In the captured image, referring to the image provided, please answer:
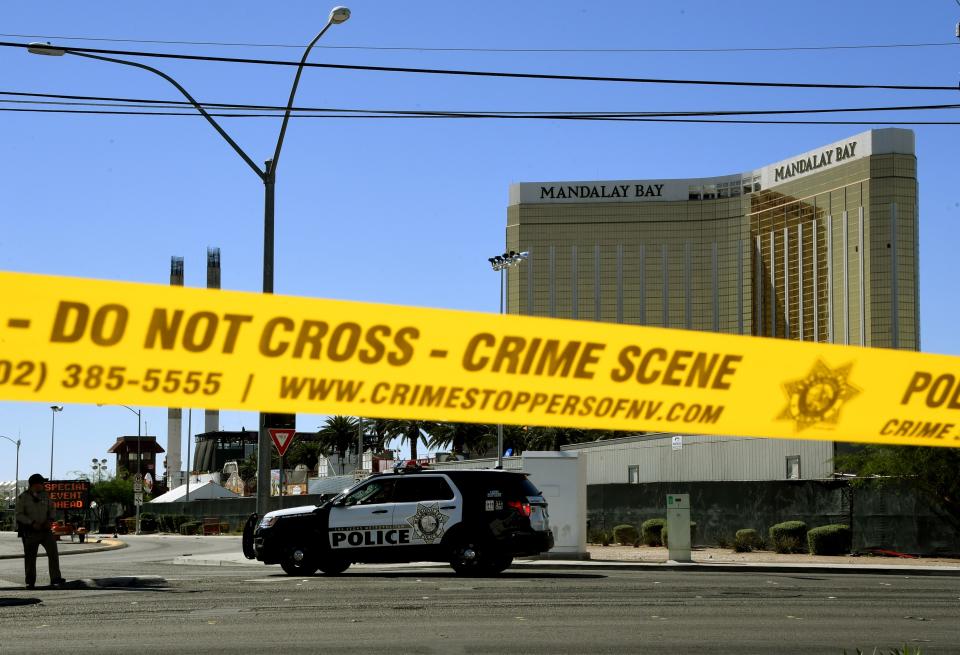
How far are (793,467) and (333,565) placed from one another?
26859 mm

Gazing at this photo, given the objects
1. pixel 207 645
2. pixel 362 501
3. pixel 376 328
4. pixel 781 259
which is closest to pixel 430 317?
pixel 376 328

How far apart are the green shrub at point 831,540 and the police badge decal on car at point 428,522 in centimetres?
1466

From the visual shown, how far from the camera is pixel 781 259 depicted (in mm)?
168500

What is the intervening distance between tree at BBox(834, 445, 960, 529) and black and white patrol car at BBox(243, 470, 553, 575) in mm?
12053

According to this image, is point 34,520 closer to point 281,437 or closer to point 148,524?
point 281,437

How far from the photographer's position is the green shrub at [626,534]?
3778 centimetres

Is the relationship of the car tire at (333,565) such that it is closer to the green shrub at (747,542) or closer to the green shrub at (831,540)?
the green shrub at (831,540)

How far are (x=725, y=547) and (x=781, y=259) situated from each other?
13831cm

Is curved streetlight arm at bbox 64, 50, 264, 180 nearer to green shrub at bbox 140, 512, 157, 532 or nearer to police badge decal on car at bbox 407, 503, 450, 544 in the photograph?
police badge decal on car at bbox 407, 503, 450, 544

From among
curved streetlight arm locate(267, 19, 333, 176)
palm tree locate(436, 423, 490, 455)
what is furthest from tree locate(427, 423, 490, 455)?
curved streetlight arm locate(267, 19, 333, 176)

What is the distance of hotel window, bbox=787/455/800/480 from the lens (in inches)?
1709

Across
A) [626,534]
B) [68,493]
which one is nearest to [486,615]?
[626,534]

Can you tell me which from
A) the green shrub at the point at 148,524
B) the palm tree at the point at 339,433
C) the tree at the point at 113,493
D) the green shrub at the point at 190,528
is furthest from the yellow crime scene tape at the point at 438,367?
the tree at the point at 113,493

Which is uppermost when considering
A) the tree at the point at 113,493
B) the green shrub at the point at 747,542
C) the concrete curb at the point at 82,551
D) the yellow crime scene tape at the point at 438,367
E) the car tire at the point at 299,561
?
the yellow crime scene tape at the point at 438,367
